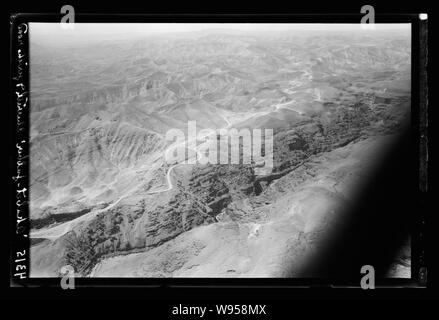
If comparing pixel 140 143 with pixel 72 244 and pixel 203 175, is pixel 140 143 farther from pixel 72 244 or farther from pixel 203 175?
pixel 72 244

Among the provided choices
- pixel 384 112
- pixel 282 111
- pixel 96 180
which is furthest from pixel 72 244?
pixel 384 112

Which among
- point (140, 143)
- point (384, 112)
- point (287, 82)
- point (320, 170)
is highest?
point (287, 82)

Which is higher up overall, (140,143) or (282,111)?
(282,111)

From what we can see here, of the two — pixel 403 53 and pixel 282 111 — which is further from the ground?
pixel 403 53

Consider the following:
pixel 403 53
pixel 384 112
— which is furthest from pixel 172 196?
pixel 403 53

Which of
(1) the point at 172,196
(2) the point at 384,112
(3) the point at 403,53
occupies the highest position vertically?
(3) the point at 403,53

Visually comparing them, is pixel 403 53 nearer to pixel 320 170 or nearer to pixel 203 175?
pixel 320 170
